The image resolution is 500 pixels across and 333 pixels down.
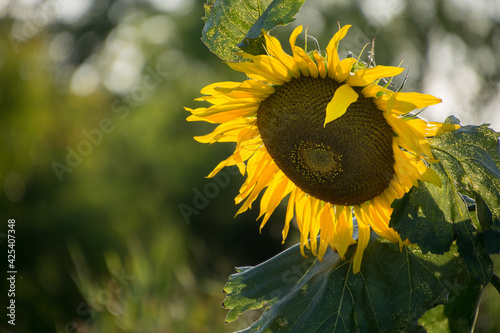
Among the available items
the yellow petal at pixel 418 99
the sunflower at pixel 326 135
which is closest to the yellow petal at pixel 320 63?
the sunflower at pixel 326 135

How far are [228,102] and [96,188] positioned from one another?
9.92 meters

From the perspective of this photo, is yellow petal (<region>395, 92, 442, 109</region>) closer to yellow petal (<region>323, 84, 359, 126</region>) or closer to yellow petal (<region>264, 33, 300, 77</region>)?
yellow petal (<region>323, 84, 359, 126</region>)

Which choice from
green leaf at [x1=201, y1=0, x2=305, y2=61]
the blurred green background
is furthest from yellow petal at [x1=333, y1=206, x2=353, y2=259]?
the blurred green background

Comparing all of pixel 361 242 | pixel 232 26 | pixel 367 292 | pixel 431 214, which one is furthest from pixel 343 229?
pixel 232 26

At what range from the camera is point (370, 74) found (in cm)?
125

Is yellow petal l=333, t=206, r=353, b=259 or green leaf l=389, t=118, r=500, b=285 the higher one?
→ green leaf l=389, t=118, r=500, b=285

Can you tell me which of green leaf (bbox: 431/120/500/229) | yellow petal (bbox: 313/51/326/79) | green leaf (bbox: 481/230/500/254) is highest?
yellow petal (bbox: 313/51/326/79)

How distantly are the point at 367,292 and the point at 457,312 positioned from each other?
0.26 m

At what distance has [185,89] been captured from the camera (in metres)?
14.6

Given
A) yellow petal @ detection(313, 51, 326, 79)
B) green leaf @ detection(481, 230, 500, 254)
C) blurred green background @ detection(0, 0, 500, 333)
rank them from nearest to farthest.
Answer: green leaf @ detection(481, 230, 500, 254)
yellow petal @ detection(313, 51, 326, 79)
blurred green background @ detection(0, 0, 500, 333)

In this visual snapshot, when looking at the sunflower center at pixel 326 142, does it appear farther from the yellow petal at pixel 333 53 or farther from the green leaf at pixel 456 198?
the green leaf at pixel 456 198

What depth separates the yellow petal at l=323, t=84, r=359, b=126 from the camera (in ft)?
4.07

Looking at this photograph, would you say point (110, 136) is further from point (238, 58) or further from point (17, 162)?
point (238, 58)

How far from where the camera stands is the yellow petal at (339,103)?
48.8 inches
